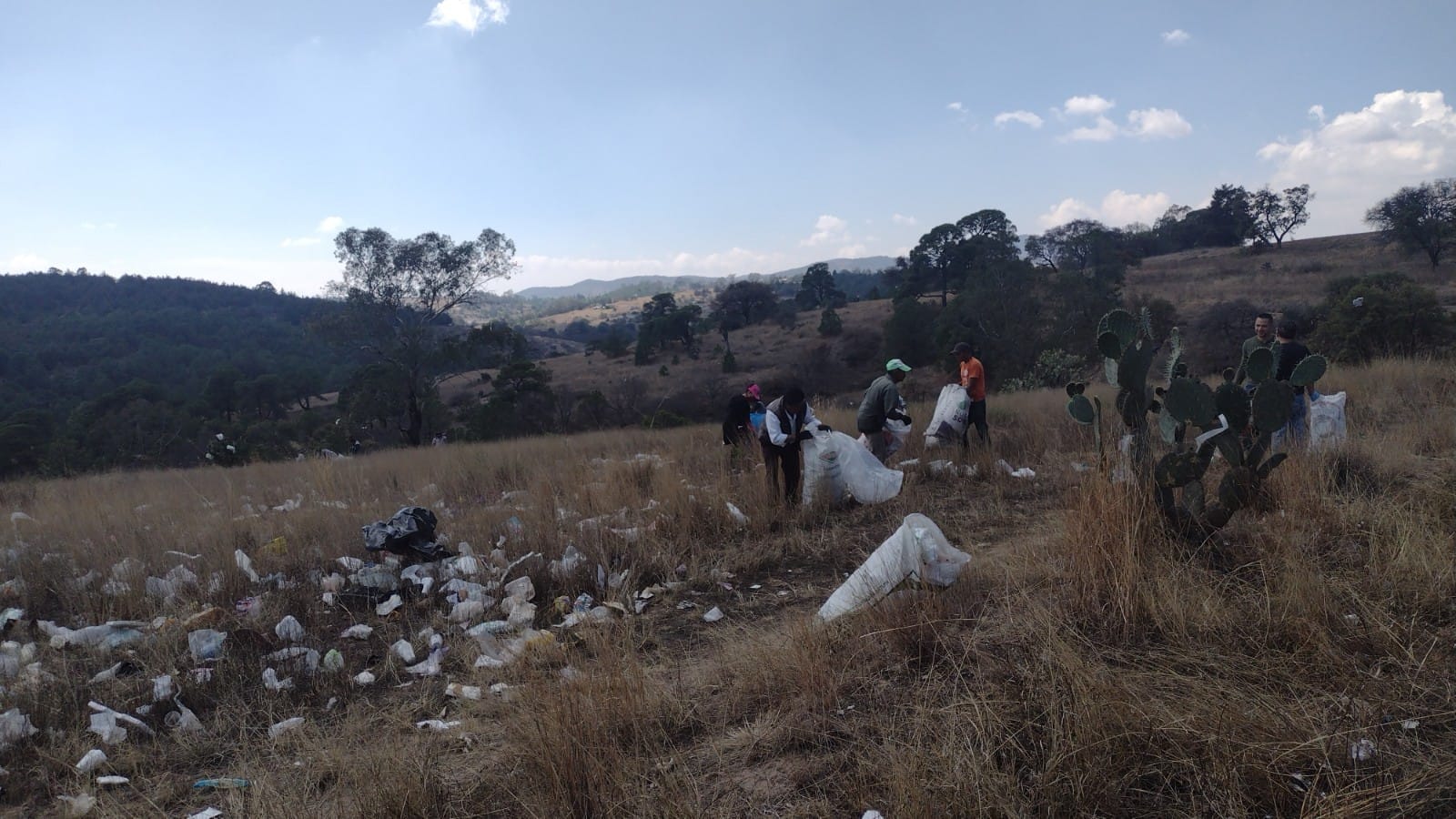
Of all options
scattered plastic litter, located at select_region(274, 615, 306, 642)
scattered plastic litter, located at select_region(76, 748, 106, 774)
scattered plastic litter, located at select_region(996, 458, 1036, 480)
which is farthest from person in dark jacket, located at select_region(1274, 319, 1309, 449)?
scattered plastic litter, located at select_region(76, 748, 106, 774)

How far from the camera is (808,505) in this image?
21.1 feet

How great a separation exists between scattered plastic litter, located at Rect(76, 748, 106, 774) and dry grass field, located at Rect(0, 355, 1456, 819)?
42 millimetres

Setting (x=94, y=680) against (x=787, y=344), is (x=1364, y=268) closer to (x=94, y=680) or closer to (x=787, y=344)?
(x=787, y=344)

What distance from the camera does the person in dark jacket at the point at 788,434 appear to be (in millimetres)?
6684

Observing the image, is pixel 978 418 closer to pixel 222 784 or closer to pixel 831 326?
pixel 222 784

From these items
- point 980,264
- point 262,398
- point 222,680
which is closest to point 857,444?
point 222,680

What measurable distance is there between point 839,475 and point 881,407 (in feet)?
4.22

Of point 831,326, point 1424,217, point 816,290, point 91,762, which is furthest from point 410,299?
point 1424,217

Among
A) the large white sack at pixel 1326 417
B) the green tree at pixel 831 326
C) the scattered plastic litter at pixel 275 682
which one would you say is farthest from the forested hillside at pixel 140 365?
the large white sack at pixel 1326 417

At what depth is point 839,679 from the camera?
2842mm

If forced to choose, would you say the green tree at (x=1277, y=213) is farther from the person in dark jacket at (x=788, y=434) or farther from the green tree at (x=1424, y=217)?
the person in dark jacket at (x=788, y=434)

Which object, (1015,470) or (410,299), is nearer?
(1015,470)

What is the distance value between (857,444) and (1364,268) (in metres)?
44.4

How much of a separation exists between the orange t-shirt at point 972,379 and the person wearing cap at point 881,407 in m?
0.83
